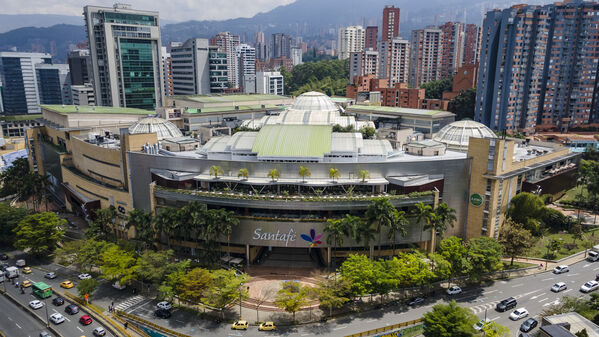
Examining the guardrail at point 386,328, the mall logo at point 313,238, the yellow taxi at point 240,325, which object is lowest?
the yellow taxi at point 240,325

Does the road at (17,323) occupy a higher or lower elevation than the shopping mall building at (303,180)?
lower

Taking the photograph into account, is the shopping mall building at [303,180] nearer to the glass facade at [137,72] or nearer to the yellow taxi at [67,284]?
the yellow taxi at [67,284]

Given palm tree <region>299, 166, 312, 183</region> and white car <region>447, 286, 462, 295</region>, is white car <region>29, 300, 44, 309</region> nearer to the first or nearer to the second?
palm tree <region>299, 166, 312, 183</region>

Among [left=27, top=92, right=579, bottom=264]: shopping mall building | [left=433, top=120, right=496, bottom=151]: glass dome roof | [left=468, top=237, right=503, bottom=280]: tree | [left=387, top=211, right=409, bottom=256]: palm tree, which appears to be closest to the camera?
[left=468, top=237, right=503, bottom=280]: tree

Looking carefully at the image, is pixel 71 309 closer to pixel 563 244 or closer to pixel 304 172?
pixel 304 172

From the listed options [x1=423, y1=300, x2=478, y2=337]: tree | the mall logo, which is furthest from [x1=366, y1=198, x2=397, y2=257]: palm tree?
[x1=423, y1=300, x2=478, y2=337]: tree

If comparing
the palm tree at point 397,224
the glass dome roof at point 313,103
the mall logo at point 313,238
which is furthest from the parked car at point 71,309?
the glass dome roof at point 313,103

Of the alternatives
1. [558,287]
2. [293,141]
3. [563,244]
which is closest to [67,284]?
[293,141]
